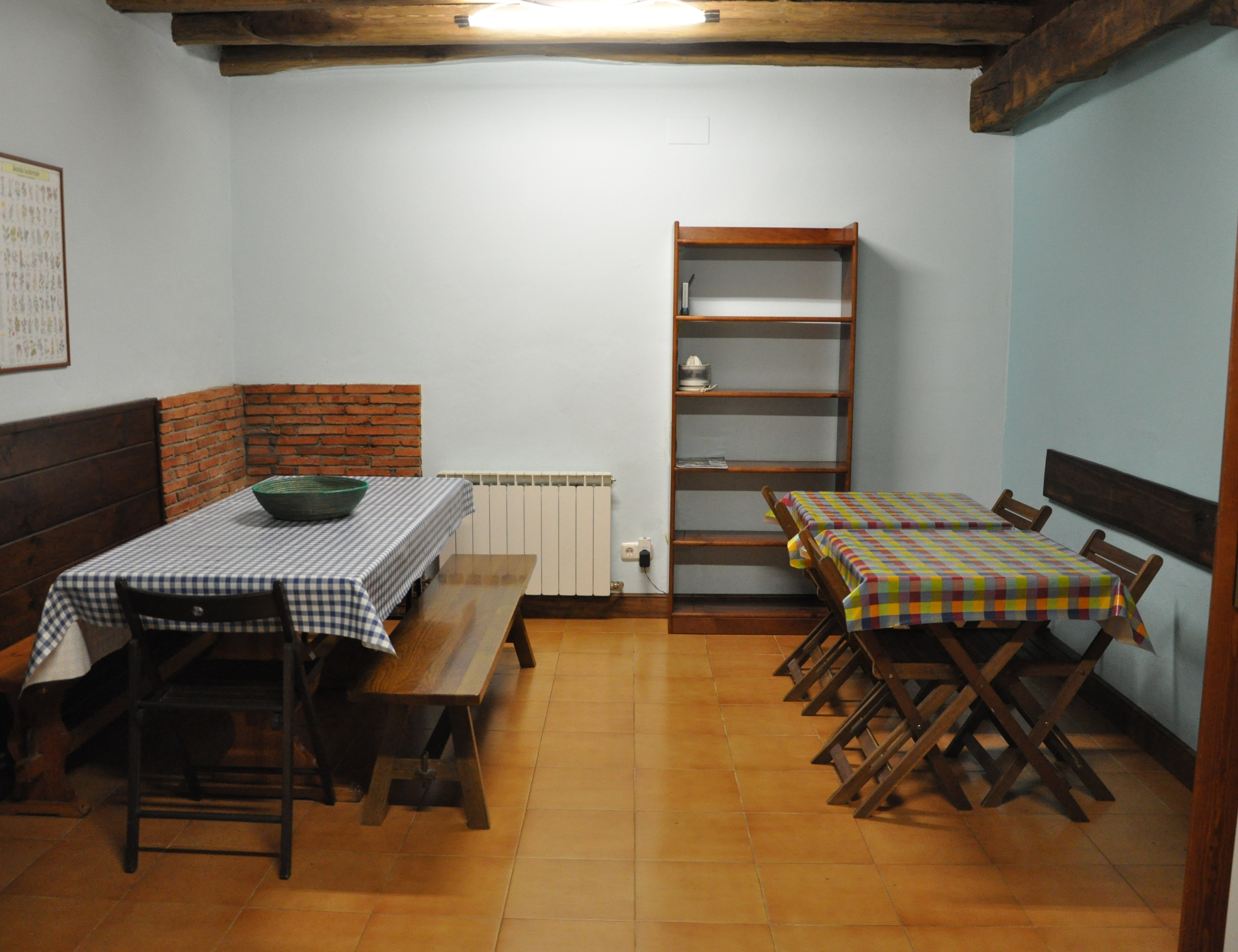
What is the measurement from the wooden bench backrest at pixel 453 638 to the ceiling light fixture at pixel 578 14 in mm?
2226

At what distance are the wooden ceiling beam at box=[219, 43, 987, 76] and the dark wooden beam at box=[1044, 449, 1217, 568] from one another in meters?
2.17

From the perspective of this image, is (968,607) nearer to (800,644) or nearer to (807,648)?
(807,648)

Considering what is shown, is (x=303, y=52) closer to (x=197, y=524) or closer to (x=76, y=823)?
(x=197, y=524)

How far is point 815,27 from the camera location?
464 cm

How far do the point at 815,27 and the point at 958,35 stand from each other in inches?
26.7

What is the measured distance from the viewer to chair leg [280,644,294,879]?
9.75 feet

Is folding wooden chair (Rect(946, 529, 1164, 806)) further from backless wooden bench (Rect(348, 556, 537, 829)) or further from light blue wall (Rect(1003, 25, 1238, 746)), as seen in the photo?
backless wooden bench (Rect(348, 556, 537, 829))

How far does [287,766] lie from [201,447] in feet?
8.29

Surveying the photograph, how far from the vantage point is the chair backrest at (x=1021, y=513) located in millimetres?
4109

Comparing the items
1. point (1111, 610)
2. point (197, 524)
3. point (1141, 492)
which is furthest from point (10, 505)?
point (1141, 492)

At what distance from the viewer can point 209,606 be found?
2.89m

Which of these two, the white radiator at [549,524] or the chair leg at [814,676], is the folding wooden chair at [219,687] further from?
the white radiator at [549,524]

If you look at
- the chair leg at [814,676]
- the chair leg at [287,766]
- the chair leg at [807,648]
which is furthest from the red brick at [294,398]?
the chair leg at [814,676]

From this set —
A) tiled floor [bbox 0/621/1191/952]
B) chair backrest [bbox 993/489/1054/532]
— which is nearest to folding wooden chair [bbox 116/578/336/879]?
tiled floor [bbox 0/621/1191/952]
